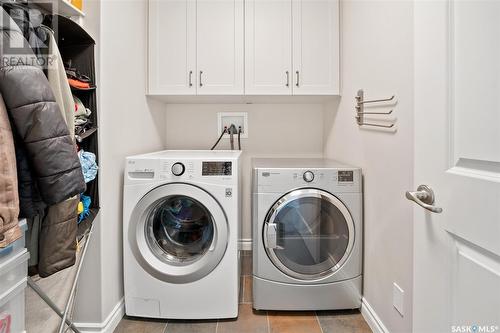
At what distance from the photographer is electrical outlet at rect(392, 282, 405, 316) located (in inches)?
52.5

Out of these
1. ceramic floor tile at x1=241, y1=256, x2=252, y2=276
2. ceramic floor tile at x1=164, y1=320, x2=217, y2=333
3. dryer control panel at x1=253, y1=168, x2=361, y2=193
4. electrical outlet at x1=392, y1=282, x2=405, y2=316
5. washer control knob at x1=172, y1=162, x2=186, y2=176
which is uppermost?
washer control knob at x1=172, y1=162, x2=186, y2=176

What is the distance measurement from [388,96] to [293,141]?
126 centimetres

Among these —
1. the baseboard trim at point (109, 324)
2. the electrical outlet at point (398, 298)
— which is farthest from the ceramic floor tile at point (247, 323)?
the electrical outlet at point (398, 298)

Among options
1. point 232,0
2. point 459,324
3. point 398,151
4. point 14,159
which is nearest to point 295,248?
point 398,151

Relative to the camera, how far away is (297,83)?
7.38ft

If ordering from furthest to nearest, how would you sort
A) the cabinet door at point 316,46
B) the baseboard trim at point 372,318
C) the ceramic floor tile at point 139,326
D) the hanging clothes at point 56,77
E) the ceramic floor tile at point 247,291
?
the cabinet door at point 316,46, the ceramic floor tile at point 247,291, the ceramic floor tile at point 139,326, the baseboard trim at point 372,318, the hanging clothes at point 56,77

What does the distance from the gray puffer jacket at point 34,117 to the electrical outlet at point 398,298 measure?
1398 millimetres

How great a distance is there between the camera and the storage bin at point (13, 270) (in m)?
0.90

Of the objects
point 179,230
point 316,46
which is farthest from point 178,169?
point 316,46

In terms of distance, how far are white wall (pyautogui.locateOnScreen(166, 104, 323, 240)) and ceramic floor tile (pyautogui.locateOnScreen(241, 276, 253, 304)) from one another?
519 millimetres

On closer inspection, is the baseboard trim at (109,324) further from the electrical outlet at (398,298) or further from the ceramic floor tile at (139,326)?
the electrical outlet at (398,298)

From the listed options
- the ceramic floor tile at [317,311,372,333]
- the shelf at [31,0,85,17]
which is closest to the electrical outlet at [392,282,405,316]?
the ceramic floor tile at [317,311,372,333]

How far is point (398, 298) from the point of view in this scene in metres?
1.37

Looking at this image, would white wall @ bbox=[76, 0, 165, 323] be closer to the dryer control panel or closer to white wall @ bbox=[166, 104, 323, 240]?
Answer: white wall @ bbox=[166, 104, 323, 240]
